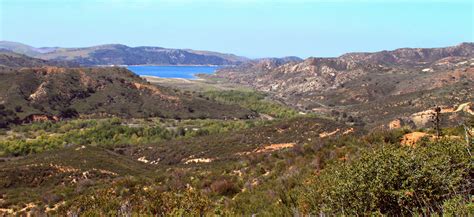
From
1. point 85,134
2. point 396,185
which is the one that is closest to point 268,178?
point 396,185

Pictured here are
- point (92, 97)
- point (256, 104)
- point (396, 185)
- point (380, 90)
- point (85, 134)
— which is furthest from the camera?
point (256, 104)

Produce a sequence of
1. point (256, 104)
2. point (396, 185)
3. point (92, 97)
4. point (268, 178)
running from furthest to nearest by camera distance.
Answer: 1. point (256, 104)
2. point (92, 97)
3. point (268, 178)
4. point (396, 185)

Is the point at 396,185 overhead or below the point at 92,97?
overhead

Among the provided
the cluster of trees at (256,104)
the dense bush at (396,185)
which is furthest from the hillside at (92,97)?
the dense bush at (396,185)

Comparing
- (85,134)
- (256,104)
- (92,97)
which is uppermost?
(92,97)

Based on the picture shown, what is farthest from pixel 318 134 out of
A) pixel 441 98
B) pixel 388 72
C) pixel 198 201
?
→ pixel 388 72

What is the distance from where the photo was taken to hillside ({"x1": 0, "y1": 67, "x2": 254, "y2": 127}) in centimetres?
10288

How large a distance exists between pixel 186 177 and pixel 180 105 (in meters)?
94.8

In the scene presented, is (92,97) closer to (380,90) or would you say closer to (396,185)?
(380,90)

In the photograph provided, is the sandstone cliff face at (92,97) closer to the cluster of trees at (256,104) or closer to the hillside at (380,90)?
the cluster of trees at (256,104)

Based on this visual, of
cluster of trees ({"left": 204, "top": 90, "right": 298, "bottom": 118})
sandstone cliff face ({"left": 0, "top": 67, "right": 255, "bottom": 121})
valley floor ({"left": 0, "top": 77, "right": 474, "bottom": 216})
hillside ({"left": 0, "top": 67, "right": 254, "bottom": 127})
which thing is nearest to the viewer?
valley floor ({"left": 0, "top": 77, "right": 474, "bottom": 216})

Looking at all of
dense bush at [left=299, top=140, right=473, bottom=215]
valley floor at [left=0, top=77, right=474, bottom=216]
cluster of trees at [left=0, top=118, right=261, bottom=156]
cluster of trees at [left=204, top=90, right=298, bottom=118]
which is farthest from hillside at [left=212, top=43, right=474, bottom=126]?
dense bush at [left=299, top=140, right=473, bottom=215]

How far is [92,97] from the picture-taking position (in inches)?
4574

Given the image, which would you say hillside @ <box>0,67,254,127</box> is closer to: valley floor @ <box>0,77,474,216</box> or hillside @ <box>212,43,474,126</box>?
hillside @ <box>212,43,474,126</box>
